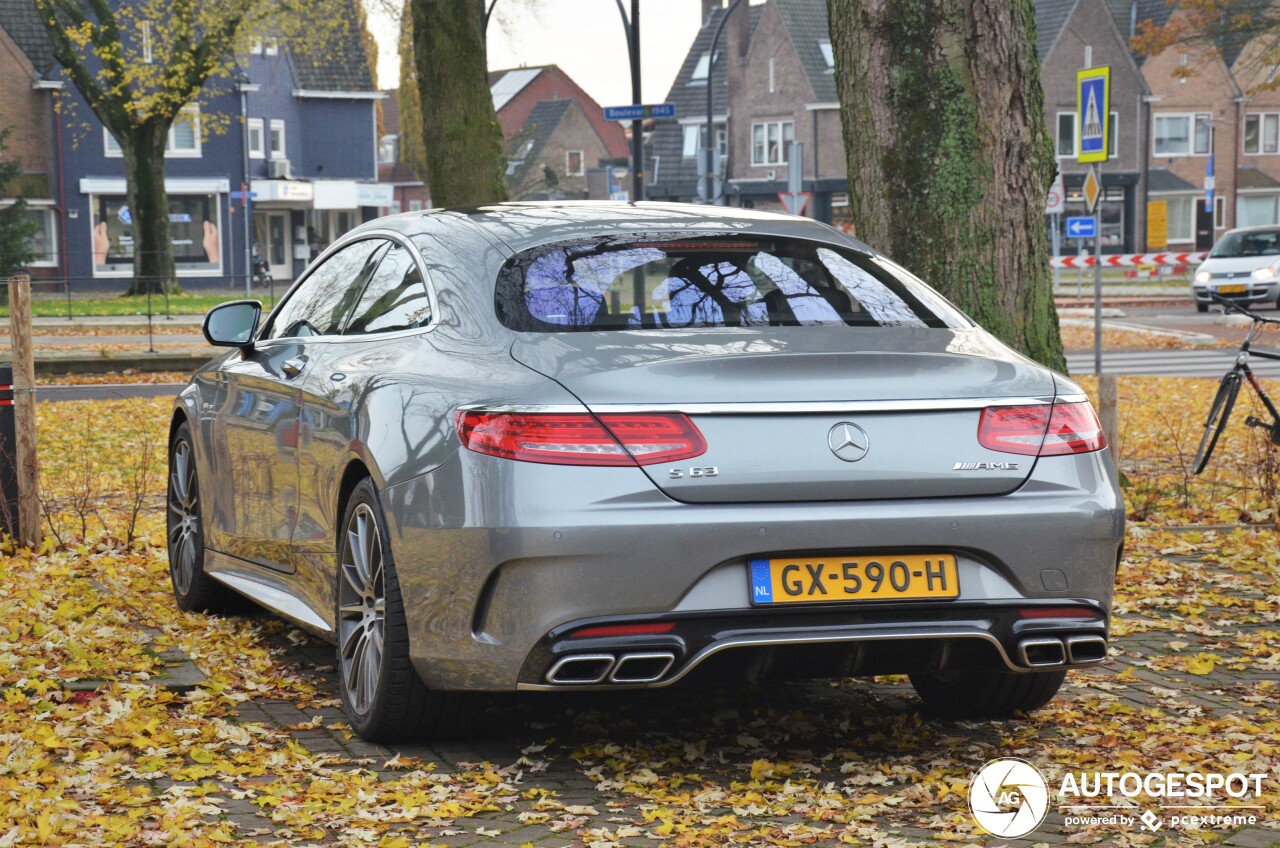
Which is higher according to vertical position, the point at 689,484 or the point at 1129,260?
the point at 689,484

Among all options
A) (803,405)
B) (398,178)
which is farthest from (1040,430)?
(398,178)

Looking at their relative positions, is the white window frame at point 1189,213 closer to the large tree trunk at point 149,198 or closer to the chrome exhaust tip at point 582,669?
the large tree trunk at point 149,198

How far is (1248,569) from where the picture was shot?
821cm

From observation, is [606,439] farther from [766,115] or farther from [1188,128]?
[1188,128]

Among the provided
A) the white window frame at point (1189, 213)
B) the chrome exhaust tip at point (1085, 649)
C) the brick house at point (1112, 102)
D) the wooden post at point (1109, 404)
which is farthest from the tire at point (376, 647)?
the white window frame at point (1189, 213)

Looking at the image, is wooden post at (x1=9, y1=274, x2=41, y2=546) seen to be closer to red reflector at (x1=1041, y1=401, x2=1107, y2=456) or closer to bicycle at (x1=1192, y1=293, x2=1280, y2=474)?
red reflector at (x1=1041, y1=401, x2=1107, y2=456)

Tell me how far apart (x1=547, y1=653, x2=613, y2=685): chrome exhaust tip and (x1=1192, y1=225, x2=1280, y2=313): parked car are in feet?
107

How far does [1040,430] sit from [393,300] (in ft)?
6.85

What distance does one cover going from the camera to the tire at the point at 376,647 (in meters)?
4.94

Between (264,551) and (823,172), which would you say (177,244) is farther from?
(264,551)

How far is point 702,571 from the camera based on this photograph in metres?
4.41

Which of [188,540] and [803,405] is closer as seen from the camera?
[803,405]

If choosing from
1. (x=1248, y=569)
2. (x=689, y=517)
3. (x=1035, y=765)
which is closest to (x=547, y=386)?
(x=689, y=517)

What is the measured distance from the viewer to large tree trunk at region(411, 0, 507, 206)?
45.4 ft
